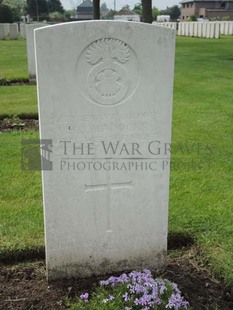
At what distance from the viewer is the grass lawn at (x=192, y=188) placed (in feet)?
10.4

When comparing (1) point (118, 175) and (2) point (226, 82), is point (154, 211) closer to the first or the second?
(1) point (118, 175)

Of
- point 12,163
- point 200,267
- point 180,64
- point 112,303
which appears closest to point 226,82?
point 180,64

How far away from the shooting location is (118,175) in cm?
260

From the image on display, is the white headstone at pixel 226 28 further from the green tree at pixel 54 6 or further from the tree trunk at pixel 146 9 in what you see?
the green tree at pixel 54 6

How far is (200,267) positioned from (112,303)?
0.88 metres

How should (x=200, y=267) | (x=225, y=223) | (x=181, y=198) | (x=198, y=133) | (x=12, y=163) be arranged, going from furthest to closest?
(x=198, y=133) < (x=12, y=163) < (x=181, y=198) < (x=225, y=223) < (x=200, y=267)

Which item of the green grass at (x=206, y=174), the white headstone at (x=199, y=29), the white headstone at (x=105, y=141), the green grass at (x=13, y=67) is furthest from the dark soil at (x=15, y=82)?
the white headstone at (x=199, y=29)

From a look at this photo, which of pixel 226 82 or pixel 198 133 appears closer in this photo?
pixel 198 133

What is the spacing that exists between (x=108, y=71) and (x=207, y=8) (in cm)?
9494

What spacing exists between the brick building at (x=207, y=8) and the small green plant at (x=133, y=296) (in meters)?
90.8

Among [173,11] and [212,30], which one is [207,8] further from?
[212,30]

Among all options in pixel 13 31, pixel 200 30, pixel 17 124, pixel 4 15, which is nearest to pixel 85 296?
pixel 17 124

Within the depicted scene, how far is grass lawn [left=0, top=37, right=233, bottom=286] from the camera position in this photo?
318 cm

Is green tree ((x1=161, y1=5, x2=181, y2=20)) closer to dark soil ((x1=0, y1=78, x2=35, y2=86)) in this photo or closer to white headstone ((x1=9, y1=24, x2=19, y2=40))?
white headstone ((x1=9, y1=24, x2=19, y2=40))
